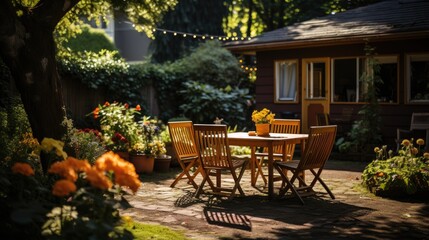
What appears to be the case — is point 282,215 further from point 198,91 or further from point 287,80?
point 198,91

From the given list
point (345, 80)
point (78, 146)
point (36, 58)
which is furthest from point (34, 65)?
point (345, 80)

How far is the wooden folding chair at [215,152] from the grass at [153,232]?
78.0 inches

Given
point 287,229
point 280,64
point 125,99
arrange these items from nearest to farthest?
point 287,229 → point 125,99 → point 280,64

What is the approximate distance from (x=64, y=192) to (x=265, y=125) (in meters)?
5.36

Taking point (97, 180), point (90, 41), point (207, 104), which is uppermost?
point (90, 41)

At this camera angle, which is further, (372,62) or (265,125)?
(372,62)

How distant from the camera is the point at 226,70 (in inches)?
792

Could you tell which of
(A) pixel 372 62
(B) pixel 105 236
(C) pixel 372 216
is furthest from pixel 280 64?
(B) pixel 105 236

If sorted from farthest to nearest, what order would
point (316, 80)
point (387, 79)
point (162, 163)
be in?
point (316, 80)
point (387, 79)
point (162, 163)

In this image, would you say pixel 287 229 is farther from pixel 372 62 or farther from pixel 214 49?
pixel 214 49

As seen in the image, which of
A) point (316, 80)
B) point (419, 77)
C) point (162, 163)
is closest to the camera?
point (162, 163)

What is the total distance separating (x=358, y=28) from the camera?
47.6 feet

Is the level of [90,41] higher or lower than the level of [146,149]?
higher

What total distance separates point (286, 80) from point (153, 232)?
36.2ft
